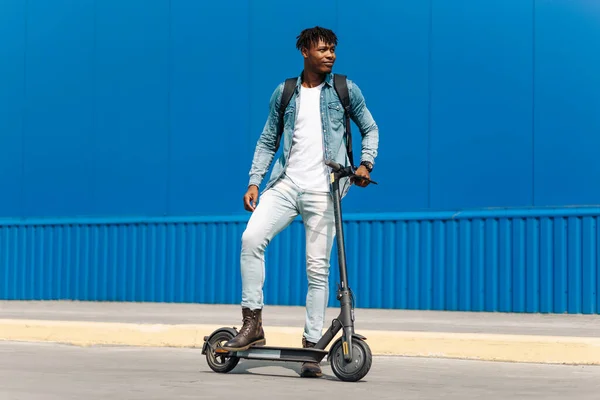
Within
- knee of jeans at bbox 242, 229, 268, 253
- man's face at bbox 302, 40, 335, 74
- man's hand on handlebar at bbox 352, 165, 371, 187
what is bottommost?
knee of jeans at bbox 242, 229, 268, 253

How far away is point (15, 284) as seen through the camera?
14828 mm

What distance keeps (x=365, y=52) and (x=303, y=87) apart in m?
6.50

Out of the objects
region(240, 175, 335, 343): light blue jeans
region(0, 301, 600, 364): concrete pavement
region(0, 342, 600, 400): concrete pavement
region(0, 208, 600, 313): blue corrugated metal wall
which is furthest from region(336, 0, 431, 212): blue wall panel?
region(240, 175, 335, 343): light blue jeans

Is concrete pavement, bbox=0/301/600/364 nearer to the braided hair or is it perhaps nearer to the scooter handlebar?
the scooter handlebar

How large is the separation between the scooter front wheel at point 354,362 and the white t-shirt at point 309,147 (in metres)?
0.89

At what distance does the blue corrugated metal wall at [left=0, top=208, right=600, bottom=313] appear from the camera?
11391 millimetres

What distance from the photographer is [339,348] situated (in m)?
5.90

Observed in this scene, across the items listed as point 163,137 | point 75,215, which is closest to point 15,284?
point 75,215

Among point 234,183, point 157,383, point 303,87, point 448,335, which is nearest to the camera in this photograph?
point 157,383

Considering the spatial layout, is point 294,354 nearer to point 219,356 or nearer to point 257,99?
point 219,356

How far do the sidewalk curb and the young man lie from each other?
1540mm

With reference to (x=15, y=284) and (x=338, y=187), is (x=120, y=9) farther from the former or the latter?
(x=338, y=187)

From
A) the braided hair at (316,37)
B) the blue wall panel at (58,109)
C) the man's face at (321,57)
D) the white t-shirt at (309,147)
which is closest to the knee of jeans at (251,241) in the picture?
the white t-shirt at (309,147)

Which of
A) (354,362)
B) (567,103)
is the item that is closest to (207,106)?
(567,103)
